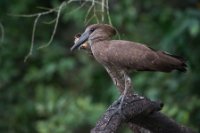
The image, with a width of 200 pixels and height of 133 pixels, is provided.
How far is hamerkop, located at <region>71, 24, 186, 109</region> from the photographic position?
311 centimetres

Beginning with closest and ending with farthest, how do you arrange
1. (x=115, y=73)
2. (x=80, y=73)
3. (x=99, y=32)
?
(x=99, y=32)
(x=115, y=73)
(x=80, y=73)

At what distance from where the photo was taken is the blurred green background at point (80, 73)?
19.1 ft

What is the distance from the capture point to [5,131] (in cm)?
632

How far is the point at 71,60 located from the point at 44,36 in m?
0.46

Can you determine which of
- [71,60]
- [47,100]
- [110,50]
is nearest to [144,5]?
[71,60]

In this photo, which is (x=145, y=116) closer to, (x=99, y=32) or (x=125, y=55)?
(x=125, y=55)

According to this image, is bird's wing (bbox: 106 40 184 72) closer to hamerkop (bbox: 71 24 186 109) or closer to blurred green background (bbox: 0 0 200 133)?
hamerkop (bbox: 71 24 186 109)

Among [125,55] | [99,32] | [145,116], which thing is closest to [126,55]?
[125,55]

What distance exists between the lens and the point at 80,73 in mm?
6934

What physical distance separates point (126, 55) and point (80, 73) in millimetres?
3825

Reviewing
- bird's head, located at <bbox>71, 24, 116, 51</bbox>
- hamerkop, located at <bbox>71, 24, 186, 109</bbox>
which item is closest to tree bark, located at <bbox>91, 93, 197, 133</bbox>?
hamerkop, located at <bbox>71, 24, 186, 109</bbox>

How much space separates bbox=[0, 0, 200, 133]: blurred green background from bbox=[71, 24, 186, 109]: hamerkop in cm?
242

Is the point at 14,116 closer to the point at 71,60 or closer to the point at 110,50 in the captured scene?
the point at 71,60

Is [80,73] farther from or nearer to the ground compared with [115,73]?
nearer to the ground
